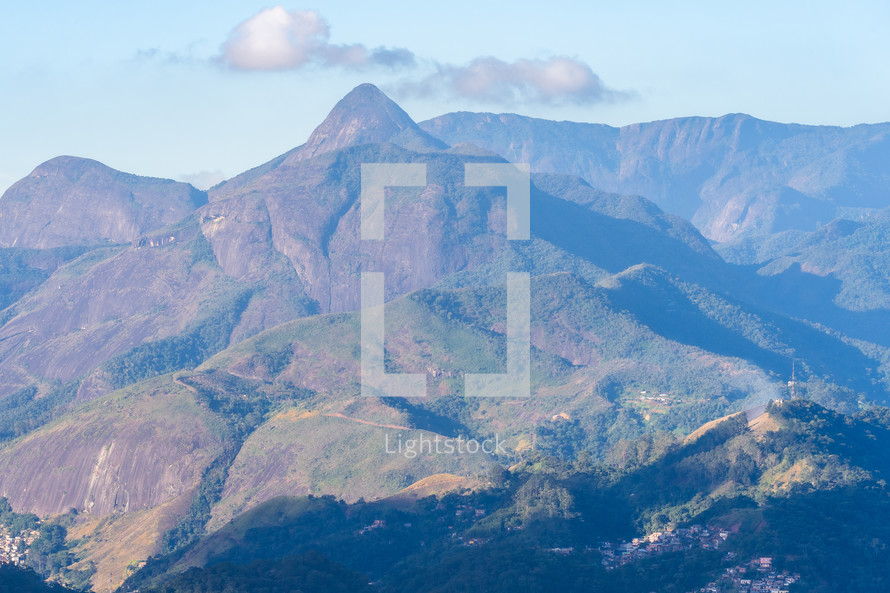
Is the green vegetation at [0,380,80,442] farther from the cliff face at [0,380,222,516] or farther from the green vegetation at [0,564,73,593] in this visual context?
the green vegetation at [0,564,73,593]

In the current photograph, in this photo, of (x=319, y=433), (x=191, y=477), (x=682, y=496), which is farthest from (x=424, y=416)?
(x=682, y=496)

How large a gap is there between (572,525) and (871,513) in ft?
67.4

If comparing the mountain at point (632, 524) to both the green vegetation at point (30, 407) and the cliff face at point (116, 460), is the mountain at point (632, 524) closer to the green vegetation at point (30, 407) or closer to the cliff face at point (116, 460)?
the cliff face at point (116, 460)

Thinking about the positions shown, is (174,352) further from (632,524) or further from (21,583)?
(21,583)

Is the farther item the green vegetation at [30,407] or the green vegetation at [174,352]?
the green vegetation at [174,352]

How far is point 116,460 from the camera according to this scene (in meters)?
135

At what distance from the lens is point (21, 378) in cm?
19225

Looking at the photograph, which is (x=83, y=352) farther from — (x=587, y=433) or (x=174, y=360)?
(x=587, y=433)

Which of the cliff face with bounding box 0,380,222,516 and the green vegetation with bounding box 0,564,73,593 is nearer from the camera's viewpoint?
the green vegetation with bounding box 0,564,73,593

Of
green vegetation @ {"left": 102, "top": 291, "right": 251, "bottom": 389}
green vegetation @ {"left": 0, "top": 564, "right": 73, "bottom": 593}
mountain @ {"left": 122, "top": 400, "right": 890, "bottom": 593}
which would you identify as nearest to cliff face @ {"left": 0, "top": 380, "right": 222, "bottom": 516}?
mountain @ {"left": 122, "top": 400, "right": 890, "bottom": 593}

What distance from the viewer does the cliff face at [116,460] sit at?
13300 cm

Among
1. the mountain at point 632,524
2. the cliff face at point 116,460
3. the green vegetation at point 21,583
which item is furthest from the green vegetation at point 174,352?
the green vegetation at point 21,583

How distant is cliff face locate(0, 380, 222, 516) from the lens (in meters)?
133

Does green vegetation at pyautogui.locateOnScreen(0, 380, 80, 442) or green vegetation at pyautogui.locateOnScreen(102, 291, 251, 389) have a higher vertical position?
green vegetation at pyautogui.locateOnScreen(102, 291, 251, 389)
